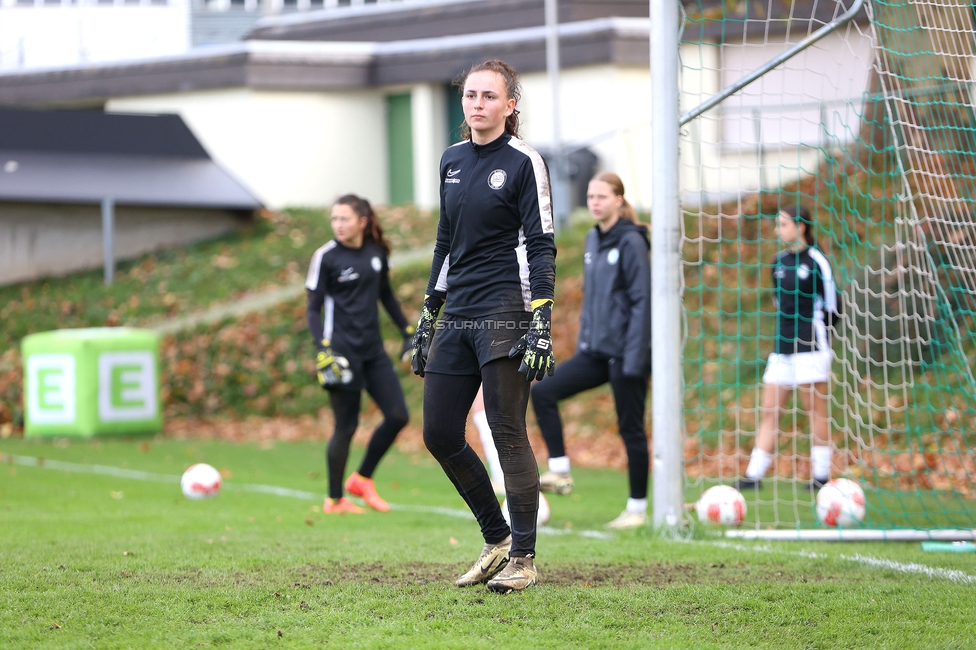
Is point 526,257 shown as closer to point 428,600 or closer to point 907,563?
point 428,600

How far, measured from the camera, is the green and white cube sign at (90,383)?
13.9 m

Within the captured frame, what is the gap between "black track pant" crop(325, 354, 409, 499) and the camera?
805cm

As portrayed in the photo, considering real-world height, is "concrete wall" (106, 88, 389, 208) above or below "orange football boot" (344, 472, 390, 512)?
above

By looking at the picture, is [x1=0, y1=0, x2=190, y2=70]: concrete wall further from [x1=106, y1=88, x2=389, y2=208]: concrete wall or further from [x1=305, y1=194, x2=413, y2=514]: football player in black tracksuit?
[x1=305, y1=194, x2=413, y2=514]: football player in black tracksuit

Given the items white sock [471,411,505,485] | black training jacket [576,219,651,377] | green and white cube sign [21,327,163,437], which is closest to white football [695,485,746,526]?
black training jacket [576,219,651,377]

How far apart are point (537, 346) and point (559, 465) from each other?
331 centimetres

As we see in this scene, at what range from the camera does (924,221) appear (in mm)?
7859

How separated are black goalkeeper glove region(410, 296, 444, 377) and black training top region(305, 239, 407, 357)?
3.03m

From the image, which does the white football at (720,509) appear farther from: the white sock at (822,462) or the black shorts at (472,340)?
the black shorts at (472,340)

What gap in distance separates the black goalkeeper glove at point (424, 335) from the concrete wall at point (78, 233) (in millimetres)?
16938

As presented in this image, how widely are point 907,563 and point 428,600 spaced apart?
2.60 meters

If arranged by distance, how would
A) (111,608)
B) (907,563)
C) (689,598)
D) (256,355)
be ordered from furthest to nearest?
(256,355)
(907,563)
(689,598)
(111,608)

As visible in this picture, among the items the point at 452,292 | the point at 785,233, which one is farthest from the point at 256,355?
the point at 452,292

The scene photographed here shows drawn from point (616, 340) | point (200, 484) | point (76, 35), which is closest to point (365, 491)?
point (200, 484)
